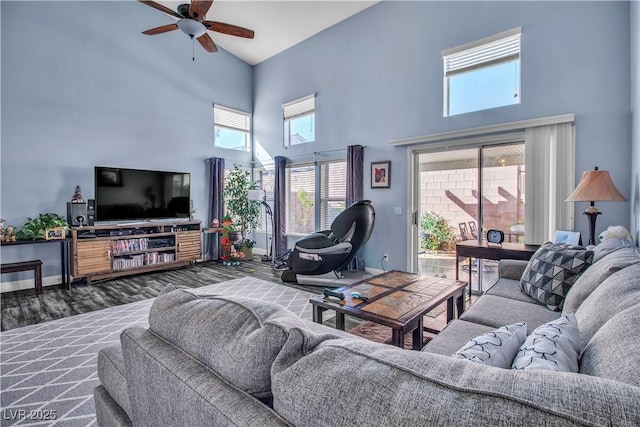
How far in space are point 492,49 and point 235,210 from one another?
4.99 m

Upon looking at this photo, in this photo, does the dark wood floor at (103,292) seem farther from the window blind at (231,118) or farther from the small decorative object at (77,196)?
the window blind at (231,118)

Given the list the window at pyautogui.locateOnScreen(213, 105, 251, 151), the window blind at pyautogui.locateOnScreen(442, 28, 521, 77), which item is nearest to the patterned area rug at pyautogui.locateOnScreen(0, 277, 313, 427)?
the window blind at pyautogui.locateOnScreen(442, 28, 521, 77)

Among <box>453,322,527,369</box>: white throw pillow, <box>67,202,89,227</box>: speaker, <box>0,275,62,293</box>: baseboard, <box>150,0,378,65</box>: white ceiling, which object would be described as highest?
<box>150,0,378,65</box>: white ceiling

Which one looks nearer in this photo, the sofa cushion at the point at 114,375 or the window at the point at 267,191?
the sofa cushion at the point at 114,375

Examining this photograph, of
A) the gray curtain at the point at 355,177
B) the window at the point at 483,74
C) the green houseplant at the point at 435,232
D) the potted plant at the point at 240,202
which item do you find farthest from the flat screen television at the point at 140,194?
the window at the point at 483,74

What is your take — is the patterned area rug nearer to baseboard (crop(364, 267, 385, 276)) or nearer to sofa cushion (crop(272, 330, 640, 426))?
baseboard (crop(364, 267, 385, 276))

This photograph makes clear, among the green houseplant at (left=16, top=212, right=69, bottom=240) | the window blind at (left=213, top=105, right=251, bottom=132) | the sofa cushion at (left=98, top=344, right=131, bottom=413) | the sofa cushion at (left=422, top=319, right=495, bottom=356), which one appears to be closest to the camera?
the sofa cushion at (left=98, top=344, right=131, bottom=413)

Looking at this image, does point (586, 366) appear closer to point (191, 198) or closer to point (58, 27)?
point (191, 198)

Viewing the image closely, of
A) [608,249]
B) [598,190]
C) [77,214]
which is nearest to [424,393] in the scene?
[608,249]

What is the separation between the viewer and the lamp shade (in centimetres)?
265

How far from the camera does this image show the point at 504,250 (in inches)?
131

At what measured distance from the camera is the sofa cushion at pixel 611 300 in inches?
43.9

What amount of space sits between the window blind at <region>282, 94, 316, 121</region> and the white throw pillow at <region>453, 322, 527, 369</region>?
17.9 ft

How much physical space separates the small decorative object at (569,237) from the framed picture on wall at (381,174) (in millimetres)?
2222
